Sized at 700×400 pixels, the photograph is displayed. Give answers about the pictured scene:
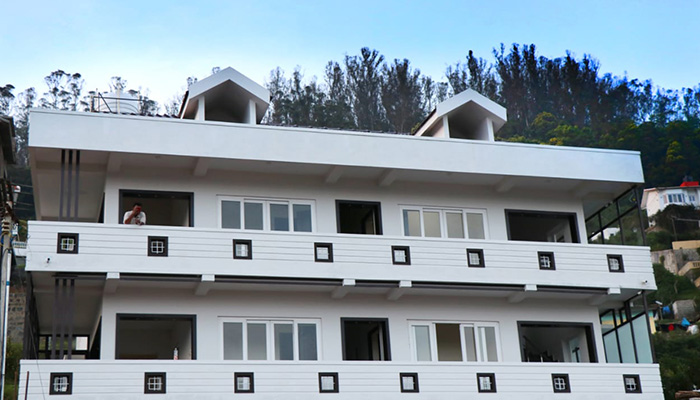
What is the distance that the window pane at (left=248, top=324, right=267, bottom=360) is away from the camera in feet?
70.6

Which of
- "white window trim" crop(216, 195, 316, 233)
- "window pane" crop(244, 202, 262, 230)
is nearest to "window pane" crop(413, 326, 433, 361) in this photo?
"white window trim" crop(216, 195, 316, 233)

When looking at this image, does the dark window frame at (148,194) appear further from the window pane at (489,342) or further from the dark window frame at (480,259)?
the window pane at (489,342)

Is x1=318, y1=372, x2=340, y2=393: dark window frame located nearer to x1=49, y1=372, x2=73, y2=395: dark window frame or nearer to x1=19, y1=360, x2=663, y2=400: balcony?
x1=19, y1=360, x2=663, y2=400: balcony

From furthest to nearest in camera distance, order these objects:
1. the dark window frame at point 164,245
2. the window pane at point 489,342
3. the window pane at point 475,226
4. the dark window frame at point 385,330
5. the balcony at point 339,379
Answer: the window pane at point 475,226 → the window pane at point 489,342 → the dark window frame at point 385,330 → the dark window frame at point 164,245 → the balcony at point 339,379

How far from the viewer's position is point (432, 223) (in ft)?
79.4

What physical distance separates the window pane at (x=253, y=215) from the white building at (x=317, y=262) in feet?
0.12

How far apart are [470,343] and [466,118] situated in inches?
261

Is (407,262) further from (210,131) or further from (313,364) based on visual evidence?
(210,131)

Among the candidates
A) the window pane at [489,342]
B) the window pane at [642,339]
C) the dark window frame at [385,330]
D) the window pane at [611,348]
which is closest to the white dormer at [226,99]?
the dark window frame at [385,330]

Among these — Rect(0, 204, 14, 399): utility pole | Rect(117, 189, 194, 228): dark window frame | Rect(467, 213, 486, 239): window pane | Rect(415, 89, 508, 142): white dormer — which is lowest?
Rect(0, 204, 14, 399): utility pole

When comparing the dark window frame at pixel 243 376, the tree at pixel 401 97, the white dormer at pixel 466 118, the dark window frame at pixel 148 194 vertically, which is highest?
the tree at pixel 401 97

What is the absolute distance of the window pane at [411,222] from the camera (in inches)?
941

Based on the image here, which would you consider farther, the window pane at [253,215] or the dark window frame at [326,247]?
the window pane at [253,215]

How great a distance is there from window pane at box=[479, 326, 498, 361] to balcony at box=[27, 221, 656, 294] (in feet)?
4.62
